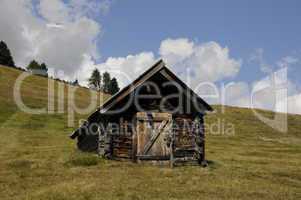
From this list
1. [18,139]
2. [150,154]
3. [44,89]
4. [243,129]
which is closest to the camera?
[150,154]

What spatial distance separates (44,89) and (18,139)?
145 feet

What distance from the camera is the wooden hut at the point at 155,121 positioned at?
60.3 ft

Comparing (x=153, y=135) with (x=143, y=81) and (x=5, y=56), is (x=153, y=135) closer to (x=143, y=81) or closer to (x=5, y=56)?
(x=143, y=81)

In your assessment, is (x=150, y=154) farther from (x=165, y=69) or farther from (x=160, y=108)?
(x=165, y=69)

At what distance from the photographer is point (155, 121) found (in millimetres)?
18688

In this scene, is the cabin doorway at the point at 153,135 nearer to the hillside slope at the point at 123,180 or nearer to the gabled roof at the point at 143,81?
the hillside slope at the point at 123,180

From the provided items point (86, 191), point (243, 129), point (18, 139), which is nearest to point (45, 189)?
point (86, 191)

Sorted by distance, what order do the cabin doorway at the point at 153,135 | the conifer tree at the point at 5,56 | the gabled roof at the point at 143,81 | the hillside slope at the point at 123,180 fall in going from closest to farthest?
the hillside slope at the point at 123,180 → the gabled roof at the point at 143,81 → the cabin doorway at the point at 153,135 → the conifer tree at the point at 5,56

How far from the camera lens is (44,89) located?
7238 cm

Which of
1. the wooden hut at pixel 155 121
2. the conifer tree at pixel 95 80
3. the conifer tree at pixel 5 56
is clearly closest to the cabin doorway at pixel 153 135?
the wooden hut at pixel 155 121

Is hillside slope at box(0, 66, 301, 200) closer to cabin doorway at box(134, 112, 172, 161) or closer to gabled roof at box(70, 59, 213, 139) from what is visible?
cabin doorway at box(134, 112, 172, 161)

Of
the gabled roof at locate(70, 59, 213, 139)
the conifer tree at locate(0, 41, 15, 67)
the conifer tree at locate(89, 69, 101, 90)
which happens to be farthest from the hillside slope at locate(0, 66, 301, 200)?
the conifer tree at locate(89, 69, 101, 90)

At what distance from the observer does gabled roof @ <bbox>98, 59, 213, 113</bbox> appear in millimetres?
17953

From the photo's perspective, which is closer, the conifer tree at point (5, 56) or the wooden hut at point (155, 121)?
the wooden hut at point (155, 121)
